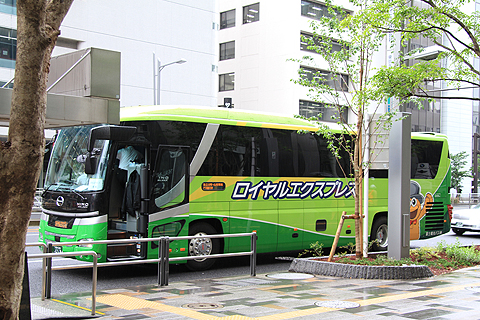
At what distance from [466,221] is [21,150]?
19091mm

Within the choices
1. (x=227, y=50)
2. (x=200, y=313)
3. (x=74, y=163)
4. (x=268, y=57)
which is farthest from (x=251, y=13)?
(x=200, y=313)

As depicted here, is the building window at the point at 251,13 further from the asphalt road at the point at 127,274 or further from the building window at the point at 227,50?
the asphalt road at the point at 127,274

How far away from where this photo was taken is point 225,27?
51.4m

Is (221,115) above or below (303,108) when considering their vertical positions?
below

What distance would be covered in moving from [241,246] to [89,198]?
11.6 feet

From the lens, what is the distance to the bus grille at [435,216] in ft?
51.3

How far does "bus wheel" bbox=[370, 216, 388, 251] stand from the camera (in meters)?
14.7

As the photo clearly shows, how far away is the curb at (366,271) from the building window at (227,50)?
4172 cm

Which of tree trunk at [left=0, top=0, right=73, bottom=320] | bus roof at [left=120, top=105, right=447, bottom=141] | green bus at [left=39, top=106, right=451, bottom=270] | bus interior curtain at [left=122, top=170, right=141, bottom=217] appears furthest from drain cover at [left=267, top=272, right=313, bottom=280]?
tree trunk at [left=0, top=0, right=73, bottom=320]

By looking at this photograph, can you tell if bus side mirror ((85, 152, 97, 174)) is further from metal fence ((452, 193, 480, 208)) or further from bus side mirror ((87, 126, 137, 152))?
metal fence ((452, 193, 480, 208))

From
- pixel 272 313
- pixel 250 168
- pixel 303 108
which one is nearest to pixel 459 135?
pixel 303 108

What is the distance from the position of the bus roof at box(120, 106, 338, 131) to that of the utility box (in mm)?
2505

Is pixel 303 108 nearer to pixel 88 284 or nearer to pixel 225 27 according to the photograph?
pixel 225 27

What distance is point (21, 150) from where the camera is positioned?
4.56 metres
